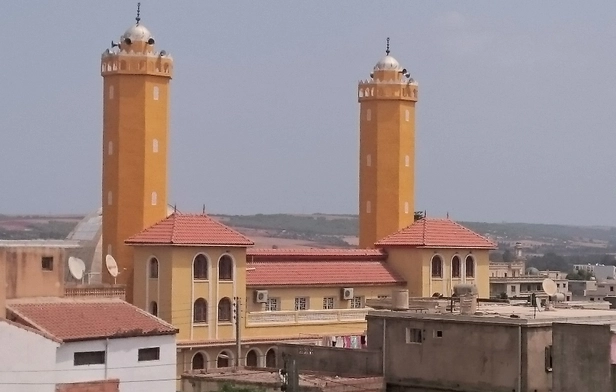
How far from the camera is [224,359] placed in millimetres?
54562

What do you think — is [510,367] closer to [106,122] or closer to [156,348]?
[156,348]

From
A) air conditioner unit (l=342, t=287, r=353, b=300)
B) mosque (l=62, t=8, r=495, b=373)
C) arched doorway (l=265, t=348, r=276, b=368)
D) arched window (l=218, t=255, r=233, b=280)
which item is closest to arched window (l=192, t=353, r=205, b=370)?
mosque (l=62, t=8, r=495, b=373)

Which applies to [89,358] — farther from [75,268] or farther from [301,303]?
[301,303]

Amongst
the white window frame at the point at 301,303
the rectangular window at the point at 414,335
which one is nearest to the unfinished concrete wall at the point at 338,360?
the rectangular window at the point at 414,335

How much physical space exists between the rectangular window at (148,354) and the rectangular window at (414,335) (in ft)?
30.4

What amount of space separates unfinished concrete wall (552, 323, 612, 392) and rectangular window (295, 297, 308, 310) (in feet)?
69.1

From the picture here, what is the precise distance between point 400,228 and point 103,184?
14.3 metres

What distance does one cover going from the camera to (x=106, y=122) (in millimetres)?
57312

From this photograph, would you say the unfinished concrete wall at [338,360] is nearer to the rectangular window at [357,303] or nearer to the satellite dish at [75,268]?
the satellite dish at [75,268]

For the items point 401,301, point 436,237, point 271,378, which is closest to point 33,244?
point 271,378

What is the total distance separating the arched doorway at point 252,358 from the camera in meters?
55.6

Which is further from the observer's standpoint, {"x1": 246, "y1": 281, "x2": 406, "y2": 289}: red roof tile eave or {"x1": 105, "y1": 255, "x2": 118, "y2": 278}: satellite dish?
{"x1": 246, "y1": 281, "x2": 406, "y2": 289}: red roof tile eave

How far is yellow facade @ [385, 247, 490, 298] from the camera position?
60656 millimetres

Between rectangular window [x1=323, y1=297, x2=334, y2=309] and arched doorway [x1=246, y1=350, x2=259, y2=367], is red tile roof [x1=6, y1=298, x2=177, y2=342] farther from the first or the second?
rectangular window [x1=323, y1=297, x2=334, y2=309]
